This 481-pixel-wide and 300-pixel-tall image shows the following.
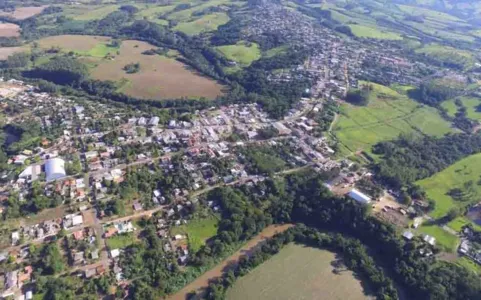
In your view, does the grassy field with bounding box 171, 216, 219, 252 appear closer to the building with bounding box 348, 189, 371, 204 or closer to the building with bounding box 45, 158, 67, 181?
the building with bounding box 45, 158, 67, 181

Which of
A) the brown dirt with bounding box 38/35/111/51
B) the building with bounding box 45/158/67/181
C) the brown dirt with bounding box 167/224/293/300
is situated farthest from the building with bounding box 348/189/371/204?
the brown dirt with bounding box 38/35/111/51

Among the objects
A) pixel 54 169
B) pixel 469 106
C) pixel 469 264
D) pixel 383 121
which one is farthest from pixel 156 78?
pixel 469 106

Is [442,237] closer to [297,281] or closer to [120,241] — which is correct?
[297,281]

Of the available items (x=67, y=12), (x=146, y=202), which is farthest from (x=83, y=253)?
(x=67, y=12)

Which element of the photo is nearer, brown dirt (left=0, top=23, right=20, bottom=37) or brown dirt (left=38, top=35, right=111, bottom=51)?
brown dirt (left=38, top=35, right=111, bottom=51)

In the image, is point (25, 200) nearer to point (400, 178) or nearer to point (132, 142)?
point (132, 142)
